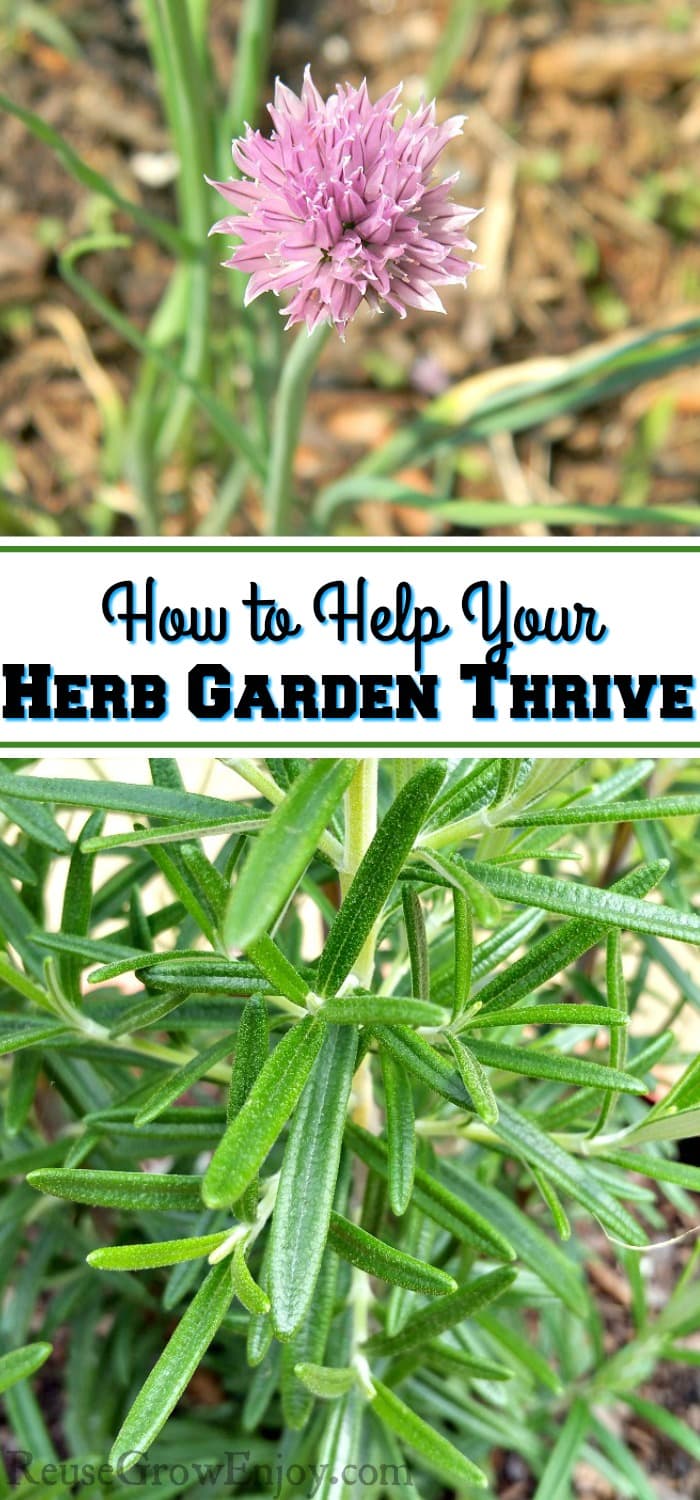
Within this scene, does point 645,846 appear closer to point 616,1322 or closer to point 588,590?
point 588,590

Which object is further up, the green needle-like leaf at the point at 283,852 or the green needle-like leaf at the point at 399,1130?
the green needle-like leaf at the point at 283,852

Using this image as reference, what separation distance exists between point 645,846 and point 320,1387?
221 mm

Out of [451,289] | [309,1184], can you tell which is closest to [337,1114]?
[309,1184]

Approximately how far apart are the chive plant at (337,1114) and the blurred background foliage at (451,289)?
34.5 inches

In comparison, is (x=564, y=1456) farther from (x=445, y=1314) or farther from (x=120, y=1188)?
(x=120, y=1188)

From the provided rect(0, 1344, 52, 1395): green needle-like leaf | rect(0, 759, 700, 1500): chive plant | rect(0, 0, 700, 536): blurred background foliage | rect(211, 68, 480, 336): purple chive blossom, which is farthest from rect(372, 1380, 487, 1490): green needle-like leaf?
rect(0, 0, 700, 536): blurred background foliage

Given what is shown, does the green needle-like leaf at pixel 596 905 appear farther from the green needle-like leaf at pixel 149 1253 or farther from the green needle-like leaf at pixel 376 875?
the green needle-like leaf at pixel 149 1253

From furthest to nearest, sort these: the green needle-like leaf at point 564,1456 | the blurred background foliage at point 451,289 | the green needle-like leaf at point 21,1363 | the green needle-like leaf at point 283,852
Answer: the blurred background foliage at point 451,289 → the green needle-like leaf at point 564,1456 → the green needle-like leaf at point 21,1363 → the green needle-like leaf at point 283,852

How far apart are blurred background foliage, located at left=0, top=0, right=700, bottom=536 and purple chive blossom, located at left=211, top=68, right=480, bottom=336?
1.08 metres

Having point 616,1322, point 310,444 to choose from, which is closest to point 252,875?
point 616,1322

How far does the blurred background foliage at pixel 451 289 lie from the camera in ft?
4.48

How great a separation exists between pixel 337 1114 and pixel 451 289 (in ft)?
4.02

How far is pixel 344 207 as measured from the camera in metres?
0.24

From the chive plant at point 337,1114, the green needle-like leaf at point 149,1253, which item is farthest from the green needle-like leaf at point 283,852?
the green needle-like leaf at point 149,1253
